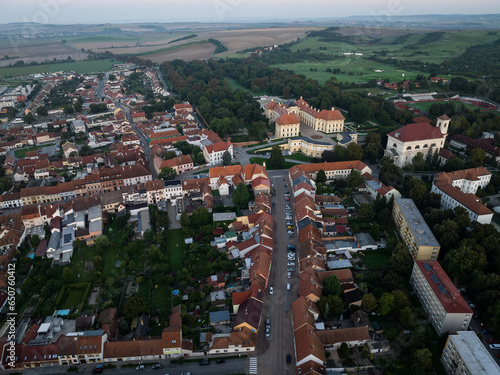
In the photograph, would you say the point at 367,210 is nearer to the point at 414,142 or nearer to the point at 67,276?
the point at 414,142

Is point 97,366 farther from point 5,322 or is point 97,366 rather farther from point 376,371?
point 376,371

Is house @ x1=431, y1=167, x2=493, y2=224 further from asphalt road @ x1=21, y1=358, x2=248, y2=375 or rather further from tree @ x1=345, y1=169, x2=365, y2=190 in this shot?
asphalt road @ x1=21, y1=358, x2=248, y2=375

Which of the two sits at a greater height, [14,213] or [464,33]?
[464,33]

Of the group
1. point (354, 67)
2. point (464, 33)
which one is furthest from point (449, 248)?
point (464, 33)

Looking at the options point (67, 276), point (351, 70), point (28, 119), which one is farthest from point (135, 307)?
point (351, 70)

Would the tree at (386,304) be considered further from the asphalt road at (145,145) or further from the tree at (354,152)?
the asphalt road at (145,145)
